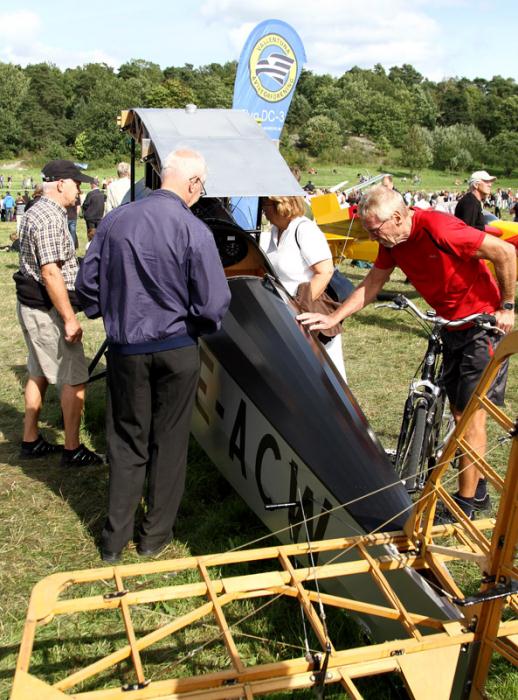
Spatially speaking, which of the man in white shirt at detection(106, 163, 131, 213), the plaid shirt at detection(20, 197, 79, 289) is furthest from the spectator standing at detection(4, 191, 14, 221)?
the plaid shirt at detection(20, 197, 79, 289)

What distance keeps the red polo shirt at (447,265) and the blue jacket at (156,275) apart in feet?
3.76

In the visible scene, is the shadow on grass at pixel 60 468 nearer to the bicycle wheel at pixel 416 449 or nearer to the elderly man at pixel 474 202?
the bicycle wheel at pixel 416 449

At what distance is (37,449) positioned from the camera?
4902 mm

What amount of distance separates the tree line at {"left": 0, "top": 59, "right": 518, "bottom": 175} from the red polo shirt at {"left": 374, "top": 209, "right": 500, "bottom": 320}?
66.3 meters

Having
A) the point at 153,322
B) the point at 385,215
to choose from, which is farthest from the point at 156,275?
the point at 385,215

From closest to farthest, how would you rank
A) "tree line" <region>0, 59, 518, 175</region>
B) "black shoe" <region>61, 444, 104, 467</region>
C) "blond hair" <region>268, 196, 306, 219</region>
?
"blond hair" <region>268, 196, 306, 219</region>
"black shoe" <region>61, 444, 104, 467</region>
"tree line" <region>0, 59, 518, 175</region>

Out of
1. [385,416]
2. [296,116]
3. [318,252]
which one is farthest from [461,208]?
[296,116]

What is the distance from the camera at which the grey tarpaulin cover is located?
15.9 ft

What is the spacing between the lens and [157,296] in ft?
10.5

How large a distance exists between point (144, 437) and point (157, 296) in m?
0.75

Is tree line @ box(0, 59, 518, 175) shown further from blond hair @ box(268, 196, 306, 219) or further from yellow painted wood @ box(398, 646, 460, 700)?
yellow painted wood @ box(398, 646, 460, 700)

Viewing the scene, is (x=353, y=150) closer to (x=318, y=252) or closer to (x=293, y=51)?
(x=293, y=51)

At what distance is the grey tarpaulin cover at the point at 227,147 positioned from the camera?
4.84m

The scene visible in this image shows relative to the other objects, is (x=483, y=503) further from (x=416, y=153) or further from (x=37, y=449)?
(x=416, y=153)
